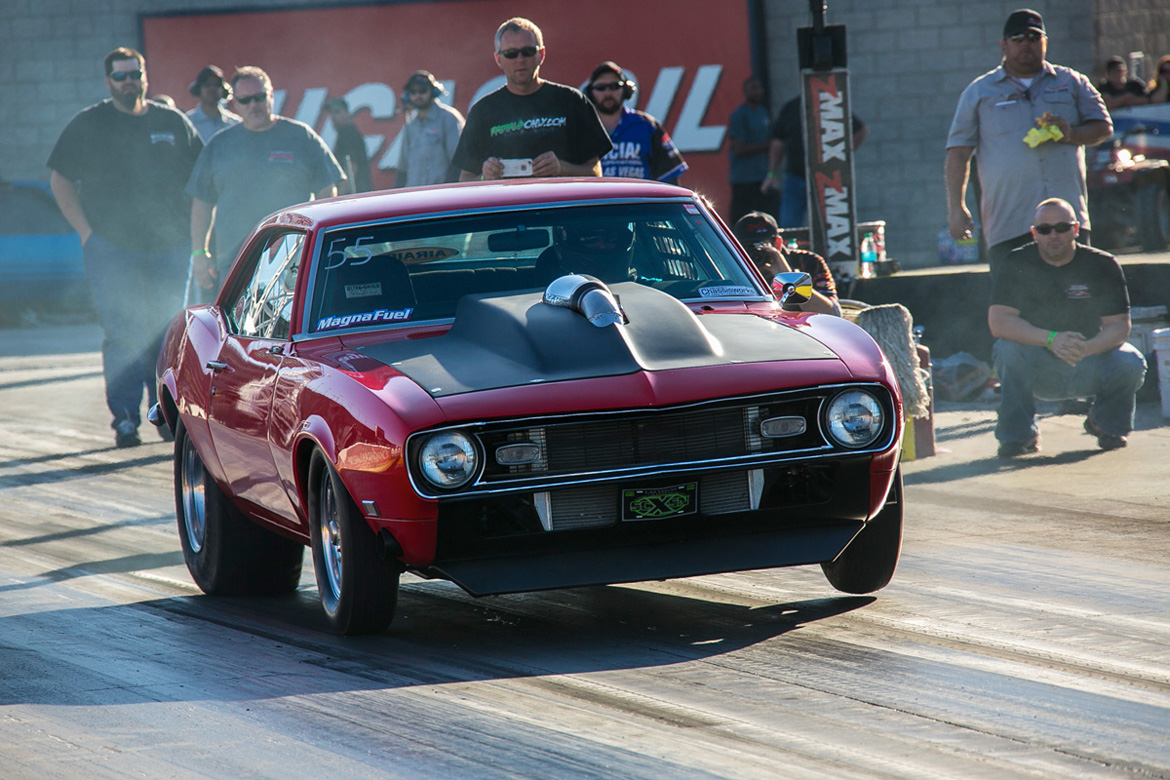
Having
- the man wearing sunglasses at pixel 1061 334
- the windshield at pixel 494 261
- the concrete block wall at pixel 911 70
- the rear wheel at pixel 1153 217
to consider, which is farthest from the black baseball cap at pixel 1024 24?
the concrete block wall at pixel 911 70

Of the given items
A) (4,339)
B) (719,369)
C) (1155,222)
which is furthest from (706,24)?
(719,369)

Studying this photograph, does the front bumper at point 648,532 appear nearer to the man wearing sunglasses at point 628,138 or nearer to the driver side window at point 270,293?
the driver side window at point 270,293

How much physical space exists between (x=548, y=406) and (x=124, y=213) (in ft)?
23.6

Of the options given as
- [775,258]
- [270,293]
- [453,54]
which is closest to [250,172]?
[775,258]

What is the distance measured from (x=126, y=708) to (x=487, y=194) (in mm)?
2402

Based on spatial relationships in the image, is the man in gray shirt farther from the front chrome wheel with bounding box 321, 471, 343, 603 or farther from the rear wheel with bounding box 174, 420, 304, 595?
the front chrome wheel with bounding box 321, 471, 343, 603

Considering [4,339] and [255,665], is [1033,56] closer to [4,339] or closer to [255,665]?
[255,665]

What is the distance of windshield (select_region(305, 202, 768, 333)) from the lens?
6203mm

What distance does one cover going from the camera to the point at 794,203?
1683 centimetres

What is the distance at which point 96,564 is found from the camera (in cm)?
764

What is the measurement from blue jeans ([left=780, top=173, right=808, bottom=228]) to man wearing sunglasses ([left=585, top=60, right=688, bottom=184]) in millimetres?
5155

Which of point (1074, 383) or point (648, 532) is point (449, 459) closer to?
point (648, 532)

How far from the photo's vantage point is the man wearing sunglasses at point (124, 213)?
11617mm

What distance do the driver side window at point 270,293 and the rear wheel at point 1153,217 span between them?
13.9m
